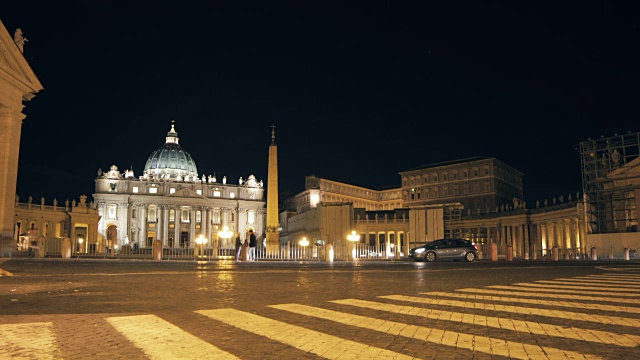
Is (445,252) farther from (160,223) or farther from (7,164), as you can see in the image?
(160,223)

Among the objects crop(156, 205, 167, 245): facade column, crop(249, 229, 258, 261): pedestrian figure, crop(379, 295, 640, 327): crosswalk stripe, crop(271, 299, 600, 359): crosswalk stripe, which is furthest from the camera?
crop(156, 205, 167, 245): facade column

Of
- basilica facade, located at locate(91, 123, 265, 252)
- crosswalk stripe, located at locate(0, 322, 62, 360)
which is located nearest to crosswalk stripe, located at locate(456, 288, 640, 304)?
crosswalk stripe, located at locate(0, 322, 62, 360)

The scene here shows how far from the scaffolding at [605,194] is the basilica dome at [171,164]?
112 metres

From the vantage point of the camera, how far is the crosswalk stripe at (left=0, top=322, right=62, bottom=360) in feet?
17.7

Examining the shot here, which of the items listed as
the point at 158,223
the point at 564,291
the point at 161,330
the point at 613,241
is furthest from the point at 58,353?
the point at 158,223

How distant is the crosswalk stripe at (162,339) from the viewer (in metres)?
5.52

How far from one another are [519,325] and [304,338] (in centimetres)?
315

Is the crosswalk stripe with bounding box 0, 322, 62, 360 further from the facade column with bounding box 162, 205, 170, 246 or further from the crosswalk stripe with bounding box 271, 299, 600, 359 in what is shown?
the facade column with bounding box 162, 205, 170, 246

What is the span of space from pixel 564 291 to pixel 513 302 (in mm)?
2745

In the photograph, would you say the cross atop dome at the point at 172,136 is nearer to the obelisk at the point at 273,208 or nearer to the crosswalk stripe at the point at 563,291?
the obelisk at the point at 273,208

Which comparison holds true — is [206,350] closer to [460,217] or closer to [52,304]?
[52,304]

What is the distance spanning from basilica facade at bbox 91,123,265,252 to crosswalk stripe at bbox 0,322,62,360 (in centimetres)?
10910

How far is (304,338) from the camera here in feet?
21.1

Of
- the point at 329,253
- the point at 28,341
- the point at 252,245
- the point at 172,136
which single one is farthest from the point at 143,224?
the point at 28,341
